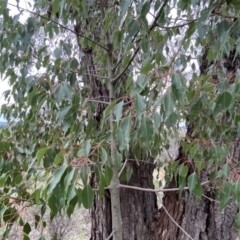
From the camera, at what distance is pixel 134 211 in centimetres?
148

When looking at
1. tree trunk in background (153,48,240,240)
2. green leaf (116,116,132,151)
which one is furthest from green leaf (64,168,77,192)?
tree trunk in background (153,48,240,240)

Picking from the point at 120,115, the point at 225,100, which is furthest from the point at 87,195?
the point at 225,100

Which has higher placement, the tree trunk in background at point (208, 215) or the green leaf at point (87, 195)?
the green leaf at point (87, 195)

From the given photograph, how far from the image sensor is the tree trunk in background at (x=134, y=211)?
147 cm

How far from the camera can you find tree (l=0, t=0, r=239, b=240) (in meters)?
0.61

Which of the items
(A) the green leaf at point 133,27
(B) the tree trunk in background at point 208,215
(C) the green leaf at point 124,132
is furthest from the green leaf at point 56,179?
(B) the tree trunk in background at point 208,215

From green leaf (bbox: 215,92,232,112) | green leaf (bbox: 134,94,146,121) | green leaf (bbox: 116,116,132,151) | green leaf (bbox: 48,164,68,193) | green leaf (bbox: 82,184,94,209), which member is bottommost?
green leaf (bbox: 82,184,94,209)

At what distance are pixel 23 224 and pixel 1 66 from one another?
0.57 meters

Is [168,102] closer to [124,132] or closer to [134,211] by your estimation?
[124,132]

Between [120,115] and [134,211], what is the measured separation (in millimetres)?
994

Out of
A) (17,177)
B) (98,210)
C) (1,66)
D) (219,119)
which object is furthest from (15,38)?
(98,210)

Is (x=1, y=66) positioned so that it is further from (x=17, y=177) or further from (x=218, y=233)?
(x=218, y=233)

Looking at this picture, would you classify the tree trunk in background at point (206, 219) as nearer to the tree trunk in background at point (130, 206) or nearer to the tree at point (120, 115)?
the tree at point (120, 115)

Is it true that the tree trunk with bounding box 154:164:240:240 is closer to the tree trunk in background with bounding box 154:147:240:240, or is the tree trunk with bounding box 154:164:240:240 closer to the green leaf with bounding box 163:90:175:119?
the tree trunk in background with bounding box 154:147:240:240
